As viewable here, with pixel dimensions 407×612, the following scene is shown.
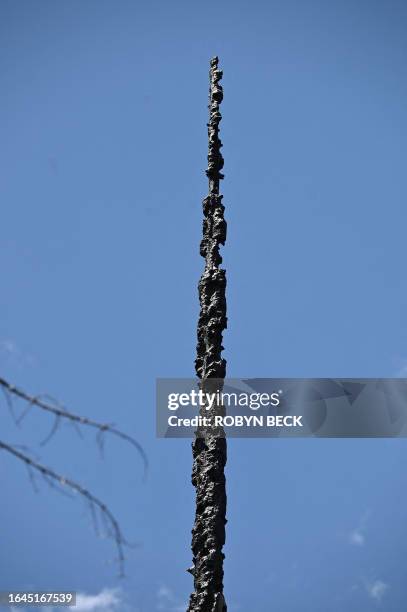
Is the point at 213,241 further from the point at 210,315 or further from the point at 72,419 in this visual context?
the point at 72,419

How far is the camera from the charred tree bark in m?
10.5

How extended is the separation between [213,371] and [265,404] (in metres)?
2.73

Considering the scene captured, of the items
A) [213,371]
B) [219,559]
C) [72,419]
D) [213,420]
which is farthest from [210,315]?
[72,419]

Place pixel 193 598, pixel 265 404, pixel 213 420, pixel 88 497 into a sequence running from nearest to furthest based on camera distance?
1. pixel 88 497
2. pixel 193 598
3. pixel 213 420
4. pixel 265 404

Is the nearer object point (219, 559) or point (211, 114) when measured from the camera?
point (219, 559)

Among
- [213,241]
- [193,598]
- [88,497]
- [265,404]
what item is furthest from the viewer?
[265,404]

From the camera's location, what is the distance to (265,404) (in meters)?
13.7

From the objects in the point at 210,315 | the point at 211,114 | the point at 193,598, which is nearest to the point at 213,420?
the point at 210,315

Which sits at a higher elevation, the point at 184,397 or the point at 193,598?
the point at 184,397

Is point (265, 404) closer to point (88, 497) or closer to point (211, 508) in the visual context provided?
point (211, 508)

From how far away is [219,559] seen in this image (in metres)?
10.5

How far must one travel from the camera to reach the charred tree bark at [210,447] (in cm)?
1045

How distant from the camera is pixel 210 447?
430 inches

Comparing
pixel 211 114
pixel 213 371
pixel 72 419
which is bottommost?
pixel 72 419
